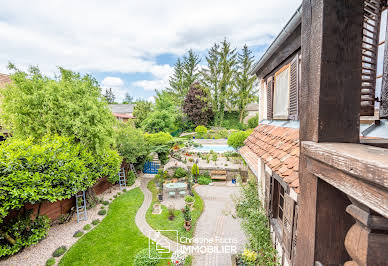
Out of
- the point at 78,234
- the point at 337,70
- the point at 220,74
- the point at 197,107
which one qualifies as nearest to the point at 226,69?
the point at 220,74

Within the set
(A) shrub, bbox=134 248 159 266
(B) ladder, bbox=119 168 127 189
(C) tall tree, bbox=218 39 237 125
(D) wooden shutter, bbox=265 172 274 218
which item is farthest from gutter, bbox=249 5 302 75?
(C) tall tree, bbox=218 39 237 125

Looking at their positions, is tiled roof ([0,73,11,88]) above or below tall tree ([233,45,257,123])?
below

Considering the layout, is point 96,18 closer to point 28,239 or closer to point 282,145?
point 282,145

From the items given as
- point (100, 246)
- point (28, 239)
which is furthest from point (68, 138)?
point (100, 246)

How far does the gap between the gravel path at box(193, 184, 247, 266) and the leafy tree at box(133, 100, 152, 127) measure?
21691mm

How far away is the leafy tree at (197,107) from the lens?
3331 cm

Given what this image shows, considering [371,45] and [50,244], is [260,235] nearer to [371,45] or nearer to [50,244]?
[371,45]

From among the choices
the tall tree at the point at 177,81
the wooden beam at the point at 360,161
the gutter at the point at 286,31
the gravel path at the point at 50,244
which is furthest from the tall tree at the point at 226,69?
the wooden beam at the point at 360,161

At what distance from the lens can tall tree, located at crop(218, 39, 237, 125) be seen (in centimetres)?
3116

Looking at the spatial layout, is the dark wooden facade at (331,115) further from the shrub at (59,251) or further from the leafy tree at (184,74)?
the leafy tree at (184,74)

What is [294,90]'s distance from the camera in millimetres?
3398

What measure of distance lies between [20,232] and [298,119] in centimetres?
1062

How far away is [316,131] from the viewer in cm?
99

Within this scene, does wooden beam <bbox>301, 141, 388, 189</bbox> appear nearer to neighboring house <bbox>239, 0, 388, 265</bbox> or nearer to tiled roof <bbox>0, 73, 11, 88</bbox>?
neighboring house <bbox>239, 0, 388, 265</bbox>
